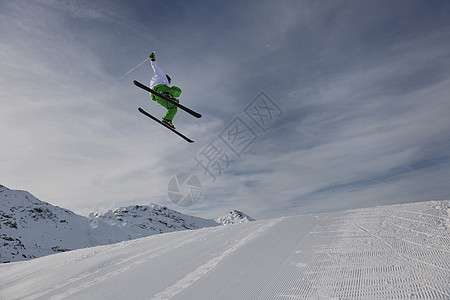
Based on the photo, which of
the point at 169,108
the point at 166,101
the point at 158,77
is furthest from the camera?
the point at 169,108

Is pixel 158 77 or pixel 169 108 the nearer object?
pixel 158 77

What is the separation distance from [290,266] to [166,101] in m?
6.73

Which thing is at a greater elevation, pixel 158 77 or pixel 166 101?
pixel 158 77

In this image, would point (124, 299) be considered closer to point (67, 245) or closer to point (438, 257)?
point (438, 257)

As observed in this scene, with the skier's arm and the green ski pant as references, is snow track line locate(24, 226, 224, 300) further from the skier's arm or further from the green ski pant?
the skier's arm

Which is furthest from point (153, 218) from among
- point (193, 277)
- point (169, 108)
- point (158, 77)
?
point (193, 277)

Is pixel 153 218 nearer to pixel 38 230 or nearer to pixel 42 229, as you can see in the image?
pixel 42 229

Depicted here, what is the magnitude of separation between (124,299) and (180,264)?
3.81ft

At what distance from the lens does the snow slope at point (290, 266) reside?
2.54m

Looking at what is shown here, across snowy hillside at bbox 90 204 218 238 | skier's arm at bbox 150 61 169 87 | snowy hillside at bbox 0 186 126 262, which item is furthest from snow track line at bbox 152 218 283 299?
snowy hillside at bbox 90 204 218 238

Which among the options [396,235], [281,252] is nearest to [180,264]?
[281,252]

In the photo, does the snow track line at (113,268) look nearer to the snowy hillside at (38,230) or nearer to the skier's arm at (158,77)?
the skier's arm at (158,77)

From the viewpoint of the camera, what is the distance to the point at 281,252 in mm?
3912

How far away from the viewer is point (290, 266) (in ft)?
10.7
